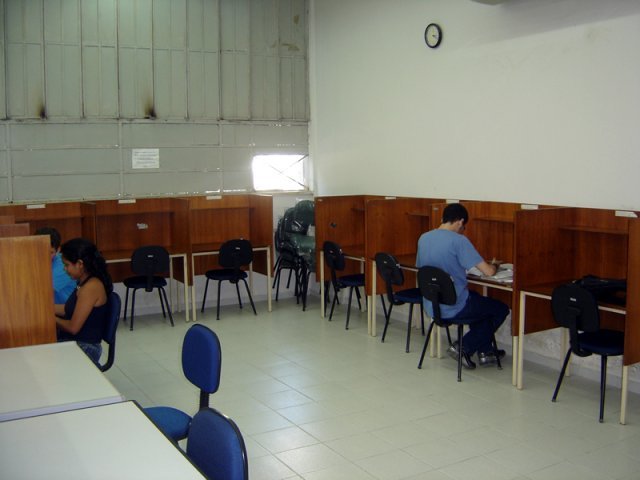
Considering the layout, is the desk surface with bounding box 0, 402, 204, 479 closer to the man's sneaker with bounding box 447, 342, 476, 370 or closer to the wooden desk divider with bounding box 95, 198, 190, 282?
the man's sneaker with bounding box 447, 342, 476, 370

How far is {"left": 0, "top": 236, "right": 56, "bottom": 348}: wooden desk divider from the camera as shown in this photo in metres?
3.38

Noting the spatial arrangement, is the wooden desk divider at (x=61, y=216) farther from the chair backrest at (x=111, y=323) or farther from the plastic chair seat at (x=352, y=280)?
the chair backrest at (x=111, y=323)

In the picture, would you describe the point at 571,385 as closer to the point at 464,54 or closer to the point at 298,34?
the point at 464,54

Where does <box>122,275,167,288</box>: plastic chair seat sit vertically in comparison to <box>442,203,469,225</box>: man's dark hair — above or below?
below

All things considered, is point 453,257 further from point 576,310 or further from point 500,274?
point 576,310

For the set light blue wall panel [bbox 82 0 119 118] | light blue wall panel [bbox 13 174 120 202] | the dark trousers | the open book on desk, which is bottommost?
the dark trousers

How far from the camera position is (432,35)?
21.2ft

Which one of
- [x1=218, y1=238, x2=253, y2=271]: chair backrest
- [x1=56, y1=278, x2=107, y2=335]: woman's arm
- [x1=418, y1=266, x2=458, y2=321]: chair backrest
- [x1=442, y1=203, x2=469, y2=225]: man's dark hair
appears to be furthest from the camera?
[x1=218, y1=238, x2=253, y2=271]: chair backrest

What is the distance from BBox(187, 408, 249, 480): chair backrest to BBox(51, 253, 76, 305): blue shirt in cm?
256

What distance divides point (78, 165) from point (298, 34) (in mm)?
3035

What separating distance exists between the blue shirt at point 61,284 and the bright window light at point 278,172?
3.91m

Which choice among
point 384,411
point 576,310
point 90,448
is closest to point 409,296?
point 384,411

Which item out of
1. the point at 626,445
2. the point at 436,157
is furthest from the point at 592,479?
the point at 436,157

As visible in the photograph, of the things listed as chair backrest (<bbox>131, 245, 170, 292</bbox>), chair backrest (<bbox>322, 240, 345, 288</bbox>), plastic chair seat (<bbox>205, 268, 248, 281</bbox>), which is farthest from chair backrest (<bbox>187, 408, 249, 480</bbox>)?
plastic chair seat (<bbox>205, 268, 248, 281</bbox>)
